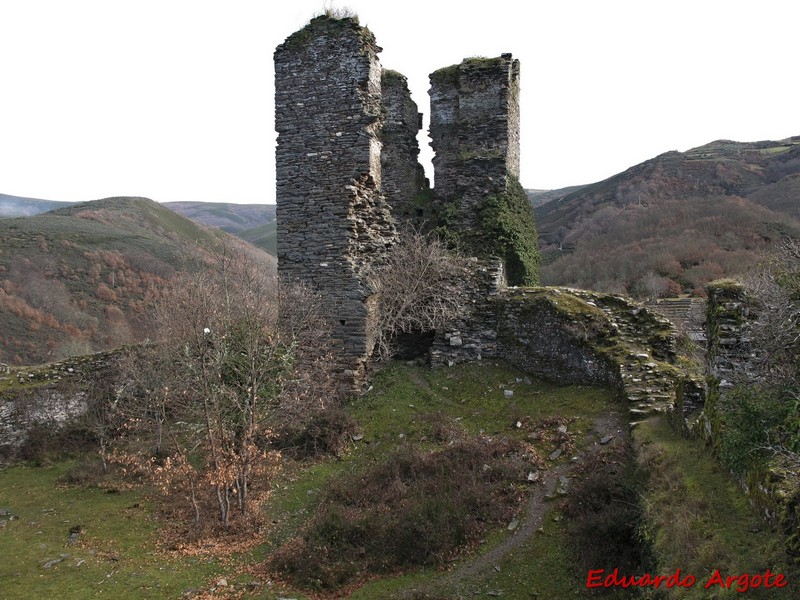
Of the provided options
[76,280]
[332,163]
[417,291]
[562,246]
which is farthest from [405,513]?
[562,246]

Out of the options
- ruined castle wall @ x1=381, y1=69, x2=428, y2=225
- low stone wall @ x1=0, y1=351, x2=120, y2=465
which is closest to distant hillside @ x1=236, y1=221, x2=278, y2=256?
ruined castle wall @ x1=381, y1=69, x2=428, y2=225

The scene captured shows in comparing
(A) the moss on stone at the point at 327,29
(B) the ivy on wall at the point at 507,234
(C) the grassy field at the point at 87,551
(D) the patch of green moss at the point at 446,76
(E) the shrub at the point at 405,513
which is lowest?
(C) the grassy field at the point at 87,551

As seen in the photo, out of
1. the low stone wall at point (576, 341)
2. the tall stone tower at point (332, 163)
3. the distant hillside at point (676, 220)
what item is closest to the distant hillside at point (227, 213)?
the distant hillside at point (676, 220)

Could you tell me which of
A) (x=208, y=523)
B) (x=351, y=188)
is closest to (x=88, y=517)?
(x=208, y=523)

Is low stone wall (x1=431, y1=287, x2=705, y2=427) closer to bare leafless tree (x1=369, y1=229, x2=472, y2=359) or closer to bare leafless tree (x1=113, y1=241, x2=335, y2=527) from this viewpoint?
bare leafless tree (x1=369, y1=229, x2=472, y2=359)

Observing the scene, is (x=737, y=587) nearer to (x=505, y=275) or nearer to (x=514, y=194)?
(x=505, y=275)

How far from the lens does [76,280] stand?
40.4m

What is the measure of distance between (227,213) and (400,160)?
112m

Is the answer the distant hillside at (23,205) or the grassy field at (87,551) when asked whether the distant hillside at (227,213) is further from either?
the grassy field at (87,551)

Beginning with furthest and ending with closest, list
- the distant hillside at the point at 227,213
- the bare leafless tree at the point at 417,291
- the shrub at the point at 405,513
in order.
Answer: the distant hillside at the point at 227,213
the bare leafless tree at the point at 417,291
the shrub at the point at 405,513

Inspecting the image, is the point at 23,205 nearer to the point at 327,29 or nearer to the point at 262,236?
the point at 262,236

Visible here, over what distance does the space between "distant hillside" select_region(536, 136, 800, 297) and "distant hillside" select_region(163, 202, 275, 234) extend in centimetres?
6641

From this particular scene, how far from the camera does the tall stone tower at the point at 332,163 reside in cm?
1334

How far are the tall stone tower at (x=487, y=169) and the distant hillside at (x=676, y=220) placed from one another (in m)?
16.0
